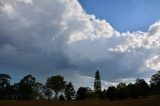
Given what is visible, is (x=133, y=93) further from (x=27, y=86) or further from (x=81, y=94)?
(x=27, y=86)

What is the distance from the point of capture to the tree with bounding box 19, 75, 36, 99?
12500 cm

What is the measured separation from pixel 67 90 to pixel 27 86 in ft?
73.0

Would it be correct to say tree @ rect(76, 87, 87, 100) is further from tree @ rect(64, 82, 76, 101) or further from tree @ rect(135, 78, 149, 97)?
tree @ rect(135, 78, 149, 97)

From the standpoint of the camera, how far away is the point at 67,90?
14112 centimetres

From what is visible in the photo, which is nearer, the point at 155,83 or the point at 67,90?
the point at 155,83

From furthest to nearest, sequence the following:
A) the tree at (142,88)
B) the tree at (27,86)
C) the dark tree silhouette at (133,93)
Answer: the tree at (27,86) → the tree at (142,88) → the dark tree silhouette at (133,93)

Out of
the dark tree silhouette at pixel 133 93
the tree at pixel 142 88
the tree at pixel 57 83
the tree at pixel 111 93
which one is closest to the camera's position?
the dark tree silhouette at pixel 133 93

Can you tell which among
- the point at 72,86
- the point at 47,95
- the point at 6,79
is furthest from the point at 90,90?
the point at 6,79

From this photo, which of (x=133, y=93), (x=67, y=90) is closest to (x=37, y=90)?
(x=67, y=90)

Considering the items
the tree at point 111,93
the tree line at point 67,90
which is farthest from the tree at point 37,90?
the tree at point 111,93

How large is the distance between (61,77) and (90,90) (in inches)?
912

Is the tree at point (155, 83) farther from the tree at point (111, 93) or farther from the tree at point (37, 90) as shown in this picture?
the tree at point (37, 90)

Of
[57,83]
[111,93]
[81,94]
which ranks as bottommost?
[111,93]

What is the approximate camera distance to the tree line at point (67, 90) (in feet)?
358
